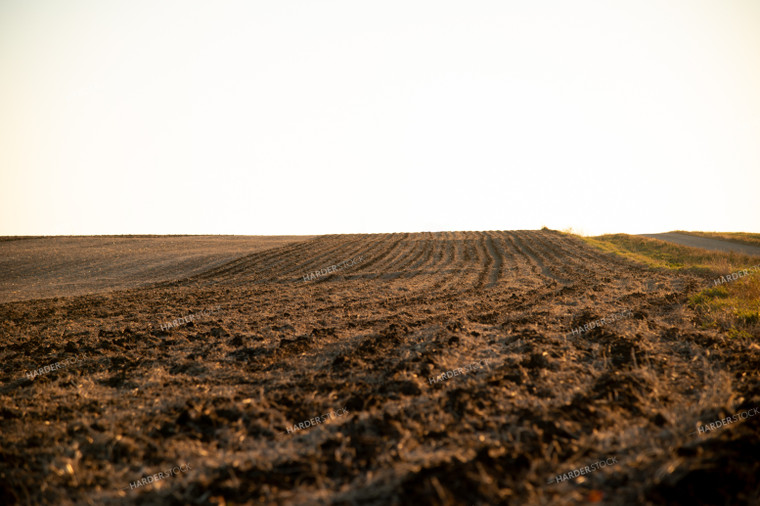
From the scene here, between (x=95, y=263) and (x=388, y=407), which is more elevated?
(x=95, y=263)

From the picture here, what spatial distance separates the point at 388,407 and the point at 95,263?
28.2 metres

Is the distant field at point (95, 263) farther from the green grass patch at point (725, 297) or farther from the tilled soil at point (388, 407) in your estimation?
the green grass patch at point (725, 297)

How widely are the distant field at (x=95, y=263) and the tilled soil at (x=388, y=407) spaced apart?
9.47 meters

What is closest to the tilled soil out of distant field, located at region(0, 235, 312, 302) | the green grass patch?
the green grass patch

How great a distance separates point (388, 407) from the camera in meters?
4.89

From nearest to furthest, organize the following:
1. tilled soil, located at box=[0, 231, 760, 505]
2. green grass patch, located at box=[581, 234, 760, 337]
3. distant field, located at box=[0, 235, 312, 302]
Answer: tilled soil, located at box=[0, 231, 760, 505] → green grass patch, located at box=[581, 234, 760, 337] → distant field, located at box=[0, 235, 312, 302]

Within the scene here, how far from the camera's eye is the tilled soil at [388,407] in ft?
11.2

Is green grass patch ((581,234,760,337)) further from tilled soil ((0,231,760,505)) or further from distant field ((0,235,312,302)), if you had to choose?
distant field ((0,235,312,302))

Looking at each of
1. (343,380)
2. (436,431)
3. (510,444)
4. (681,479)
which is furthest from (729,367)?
(343,380)

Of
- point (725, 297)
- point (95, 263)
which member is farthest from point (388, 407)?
point (95, 263)

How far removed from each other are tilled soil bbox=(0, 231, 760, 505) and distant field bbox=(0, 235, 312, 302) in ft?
31.1

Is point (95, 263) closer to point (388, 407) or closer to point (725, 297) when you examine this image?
point (388, 407)

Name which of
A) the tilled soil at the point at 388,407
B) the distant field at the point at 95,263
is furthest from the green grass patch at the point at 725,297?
the distant field at the point at 95,263

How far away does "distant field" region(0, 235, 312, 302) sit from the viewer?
20.2 m
